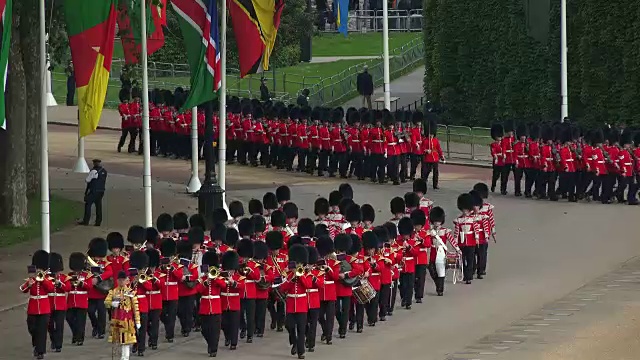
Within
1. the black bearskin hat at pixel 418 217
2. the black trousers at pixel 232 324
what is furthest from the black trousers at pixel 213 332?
the black bearskin hat at pixel 418 217

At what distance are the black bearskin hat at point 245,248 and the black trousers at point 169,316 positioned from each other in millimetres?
1090

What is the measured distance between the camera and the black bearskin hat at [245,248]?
21219mm

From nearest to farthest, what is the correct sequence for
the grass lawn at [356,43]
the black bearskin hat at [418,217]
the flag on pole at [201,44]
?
the black bearskin hat at [418,217]
the flag on pole at [201,44]
the grass lawn at [356,43]

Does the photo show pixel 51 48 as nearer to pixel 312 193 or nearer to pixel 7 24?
pixel 312 193

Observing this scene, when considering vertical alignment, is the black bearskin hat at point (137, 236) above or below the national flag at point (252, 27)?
below

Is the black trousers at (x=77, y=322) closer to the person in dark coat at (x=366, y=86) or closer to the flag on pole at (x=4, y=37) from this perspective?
the flag on pole at (x=4, y=37)

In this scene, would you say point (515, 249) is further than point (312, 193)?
No

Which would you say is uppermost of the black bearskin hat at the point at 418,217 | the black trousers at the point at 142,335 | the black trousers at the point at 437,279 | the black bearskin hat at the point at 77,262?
the black bearskin hat at the point at 418,217

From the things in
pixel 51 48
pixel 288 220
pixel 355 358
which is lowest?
pixel 355 358

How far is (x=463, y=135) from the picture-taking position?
42.3 metres

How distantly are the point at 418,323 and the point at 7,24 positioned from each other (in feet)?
22.5

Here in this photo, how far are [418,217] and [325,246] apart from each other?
122 inches

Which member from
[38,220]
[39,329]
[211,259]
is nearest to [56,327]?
[39,329]

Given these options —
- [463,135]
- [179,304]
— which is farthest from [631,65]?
[179,304]
